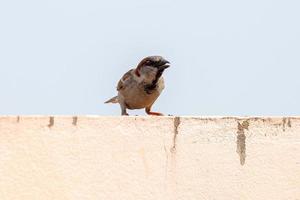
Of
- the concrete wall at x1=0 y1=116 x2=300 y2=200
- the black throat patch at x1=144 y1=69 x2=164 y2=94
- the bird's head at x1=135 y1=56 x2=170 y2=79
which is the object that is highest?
the bird's head at x1=135 y1=56 x2=170 y2=79

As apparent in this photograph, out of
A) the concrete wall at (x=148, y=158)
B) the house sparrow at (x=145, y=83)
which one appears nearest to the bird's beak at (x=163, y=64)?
the house sparrow at (x=145, y=83)

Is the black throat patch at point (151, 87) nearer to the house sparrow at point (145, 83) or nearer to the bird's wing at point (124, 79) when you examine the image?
the house sparrow at point (145, 83)

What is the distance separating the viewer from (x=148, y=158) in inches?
134

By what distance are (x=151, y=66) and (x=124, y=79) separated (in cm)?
42

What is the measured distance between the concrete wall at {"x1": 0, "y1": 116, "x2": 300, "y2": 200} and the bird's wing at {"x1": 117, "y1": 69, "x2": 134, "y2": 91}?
422cm

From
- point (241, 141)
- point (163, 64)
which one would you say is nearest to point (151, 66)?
point (163, 64)

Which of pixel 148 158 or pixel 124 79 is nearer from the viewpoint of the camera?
pixel 148 158

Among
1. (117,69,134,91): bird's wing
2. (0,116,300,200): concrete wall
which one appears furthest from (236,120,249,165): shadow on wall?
(117,69,134,91): bird's wing

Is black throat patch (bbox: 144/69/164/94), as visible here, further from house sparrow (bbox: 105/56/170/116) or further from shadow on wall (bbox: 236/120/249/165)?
shadow on wall (bbox: 236/120/249/165)

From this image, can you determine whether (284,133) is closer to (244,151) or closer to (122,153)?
(244,151)

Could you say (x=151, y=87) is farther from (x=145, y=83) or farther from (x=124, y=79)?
(x=124, y=79)

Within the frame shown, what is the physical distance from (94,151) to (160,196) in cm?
41

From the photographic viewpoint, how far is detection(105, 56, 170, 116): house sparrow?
7500 mm

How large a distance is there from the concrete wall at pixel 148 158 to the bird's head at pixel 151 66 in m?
3.97
